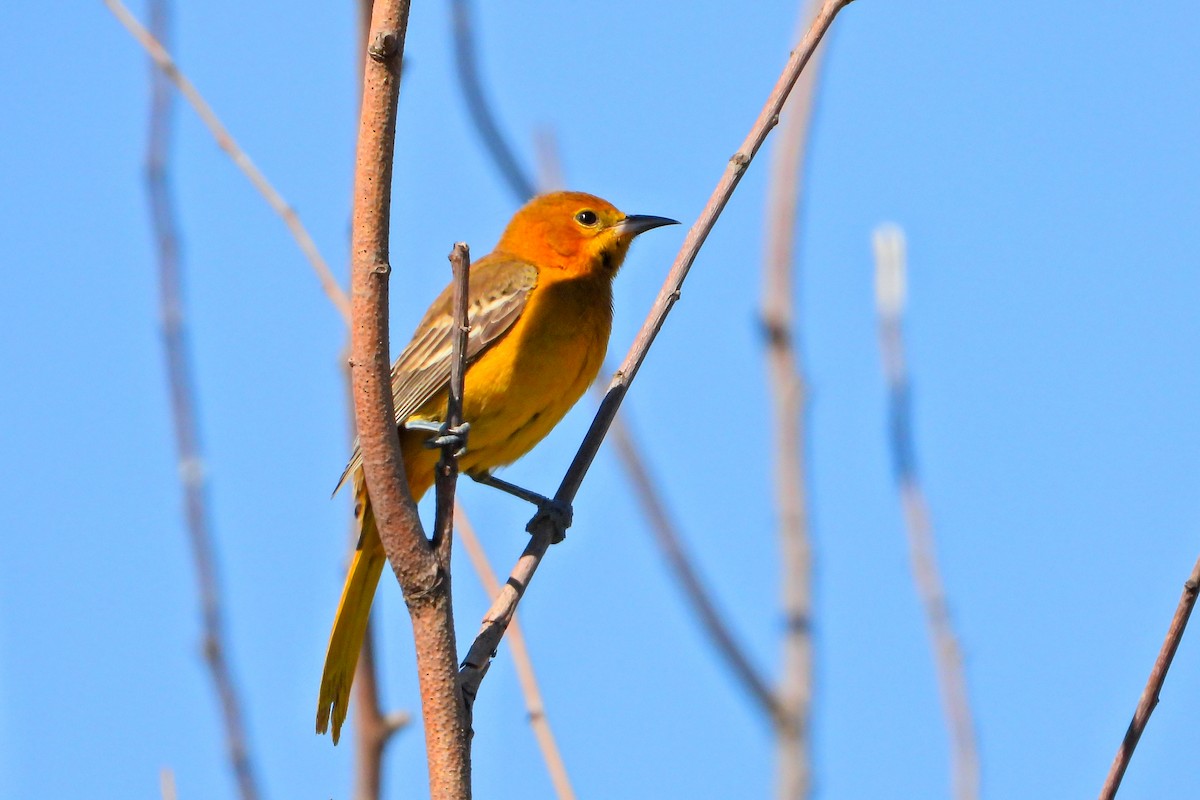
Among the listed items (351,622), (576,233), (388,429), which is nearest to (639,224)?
(576,233)

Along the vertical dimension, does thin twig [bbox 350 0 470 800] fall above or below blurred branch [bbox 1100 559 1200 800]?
above

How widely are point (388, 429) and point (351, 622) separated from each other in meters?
2.06

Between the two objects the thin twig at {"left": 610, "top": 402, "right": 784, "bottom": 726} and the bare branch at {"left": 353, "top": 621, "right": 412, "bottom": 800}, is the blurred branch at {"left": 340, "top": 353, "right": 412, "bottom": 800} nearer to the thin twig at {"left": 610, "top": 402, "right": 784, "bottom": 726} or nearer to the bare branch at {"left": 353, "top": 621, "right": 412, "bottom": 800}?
the bare branch at {"left": 353, "top": 621, "right": 412, "bottom": 800}

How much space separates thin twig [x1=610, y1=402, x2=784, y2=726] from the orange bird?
0.77 meters

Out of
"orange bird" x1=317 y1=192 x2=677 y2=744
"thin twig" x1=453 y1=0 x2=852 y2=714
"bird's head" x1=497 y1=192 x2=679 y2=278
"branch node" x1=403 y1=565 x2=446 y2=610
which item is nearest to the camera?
"branch node" x1=403 y1=565 x2=446 y2=610

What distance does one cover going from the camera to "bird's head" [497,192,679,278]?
5.66m

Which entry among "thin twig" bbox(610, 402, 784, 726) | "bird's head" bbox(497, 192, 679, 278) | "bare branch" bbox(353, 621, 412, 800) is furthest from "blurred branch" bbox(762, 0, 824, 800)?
"bird's head" bbox(497, 192, 679, 278)

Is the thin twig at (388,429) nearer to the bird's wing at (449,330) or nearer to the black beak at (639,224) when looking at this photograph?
the bird's wing at (449,330)

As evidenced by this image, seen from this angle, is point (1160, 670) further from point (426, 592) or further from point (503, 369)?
point (503, 369)

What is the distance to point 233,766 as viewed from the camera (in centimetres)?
318

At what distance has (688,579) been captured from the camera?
364 centimetres

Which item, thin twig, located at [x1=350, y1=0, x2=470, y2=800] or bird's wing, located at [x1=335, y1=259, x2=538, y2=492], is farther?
bird's wing, located at [x1=335, y1=259, x2=538, y2=492]

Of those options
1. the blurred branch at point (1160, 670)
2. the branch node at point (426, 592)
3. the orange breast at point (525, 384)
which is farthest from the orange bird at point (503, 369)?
the blurred branch at point (1160, 670)

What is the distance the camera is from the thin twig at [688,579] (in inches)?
134
